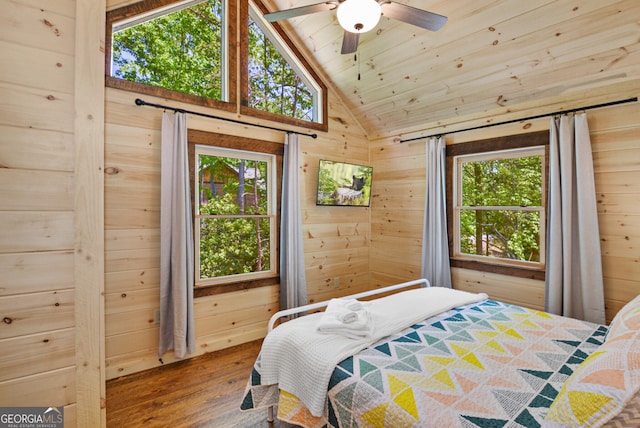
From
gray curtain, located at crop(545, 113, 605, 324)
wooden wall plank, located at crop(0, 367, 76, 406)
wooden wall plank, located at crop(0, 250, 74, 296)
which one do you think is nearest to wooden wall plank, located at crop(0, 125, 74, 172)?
wooden wall plank, located at crop(0, 250, 74, 296)

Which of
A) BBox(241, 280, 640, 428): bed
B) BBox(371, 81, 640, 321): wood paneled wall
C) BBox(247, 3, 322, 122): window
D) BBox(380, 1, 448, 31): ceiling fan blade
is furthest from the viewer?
BBox(247, 3, 322, 122): window

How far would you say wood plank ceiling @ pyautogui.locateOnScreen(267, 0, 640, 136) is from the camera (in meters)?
2.19

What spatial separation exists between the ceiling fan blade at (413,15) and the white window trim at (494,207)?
170 cm

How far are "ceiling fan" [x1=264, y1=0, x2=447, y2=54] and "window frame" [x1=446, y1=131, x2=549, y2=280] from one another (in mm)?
1597

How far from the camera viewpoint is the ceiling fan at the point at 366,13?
1755mm

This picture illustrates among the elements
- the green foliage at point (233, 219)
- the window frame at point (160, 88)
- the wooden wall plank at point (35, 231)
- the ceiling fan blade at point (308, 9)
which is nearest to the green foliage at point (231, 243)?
the green foliage at point (233, 219)

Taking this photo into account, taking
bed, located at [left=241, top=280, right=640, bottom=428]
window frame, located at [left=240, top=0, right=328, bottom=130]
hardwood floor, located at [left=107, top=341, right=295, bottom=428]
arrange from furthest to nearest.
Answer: window frame, located at [left=240, top=0, right=328, bottom=130], hardwood floor, located at [left=107, top=341, right=295, bottom=428], bed, located at [left=241, top=280, right=640, bottom=428]

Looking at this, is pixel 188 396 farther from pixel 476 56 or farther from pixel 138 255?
pixel 476 56

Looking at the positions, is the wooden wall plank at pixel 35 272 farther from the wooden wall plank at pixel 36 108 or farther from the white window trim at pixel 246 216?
the white window trim at pixel 246 216

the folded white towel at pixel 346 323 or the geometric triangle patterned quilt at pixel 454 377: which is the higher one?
the folded white towel at pixel 346 323

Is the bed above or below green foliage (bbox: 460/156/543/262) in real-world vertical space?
below

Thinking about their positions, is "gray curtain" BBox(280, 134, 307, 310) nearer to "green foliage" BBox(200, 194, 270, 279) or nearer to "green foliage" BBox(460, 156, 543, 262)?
"green foliage" BBox(200, 194, 270, 279)

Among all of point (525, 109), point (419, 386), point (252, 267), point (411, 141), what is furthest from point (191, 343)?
point (525, 109)

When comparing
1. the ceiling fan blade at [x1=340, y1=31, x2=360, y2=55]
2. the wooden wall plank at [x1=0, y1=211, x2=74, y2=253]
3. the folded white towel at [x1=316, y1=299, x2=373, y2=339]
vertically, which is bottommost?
the folded white towel at [x1=316, y1=299, x2=373, y2=339]
